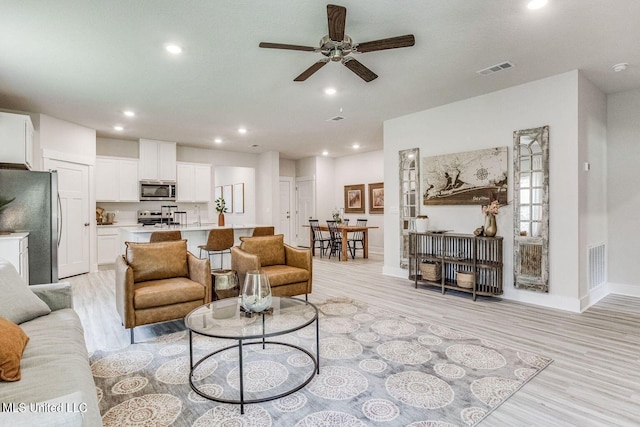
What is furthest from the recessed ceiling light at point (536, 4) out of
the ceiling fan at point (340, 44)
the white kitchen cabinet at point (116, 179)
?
the white kitchen cabinet at point (116, 179)

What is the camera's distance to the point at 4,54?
10.8 feet

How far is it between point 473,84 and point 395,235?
8.46ft

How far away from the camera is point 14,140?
4449mm

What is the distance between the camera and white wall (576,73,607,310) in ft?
12.6

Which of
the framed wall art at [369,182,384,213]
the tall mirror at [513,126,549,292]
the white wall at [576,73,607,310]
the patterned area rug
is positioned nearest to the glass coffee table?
the patterned area rug

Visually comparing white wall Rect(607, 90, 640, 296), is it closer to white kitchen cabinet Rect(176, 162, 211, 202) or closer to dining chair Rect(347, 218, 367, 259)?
dining chair Rect(347, 218, 367, 259)

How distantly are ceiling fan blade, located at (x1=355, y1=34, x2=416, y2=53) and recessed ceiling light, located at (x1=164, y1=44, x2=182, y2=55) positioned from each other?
68.1 inches

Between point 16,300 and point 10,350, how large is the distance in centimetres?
77

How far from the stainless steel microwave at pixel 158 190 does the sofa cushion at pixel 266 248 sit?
4.13 meters

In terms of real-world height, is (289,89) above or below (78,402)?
above

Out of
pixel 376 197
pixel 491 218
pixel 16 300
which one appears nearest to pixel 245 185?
pixel 376 197

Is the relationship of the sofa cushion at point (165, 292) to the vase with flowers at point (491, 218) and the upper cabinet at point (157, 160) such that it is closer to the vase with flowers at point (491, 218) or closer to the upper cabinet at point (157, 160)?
the vase with flowers at point (491, 218)

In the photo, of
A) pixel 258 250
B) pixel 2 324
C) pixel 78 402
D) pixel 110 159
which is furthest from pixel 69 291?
pixel 110 159

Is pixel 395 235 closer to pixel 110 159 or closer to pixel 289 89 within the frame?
pixel 289 89
